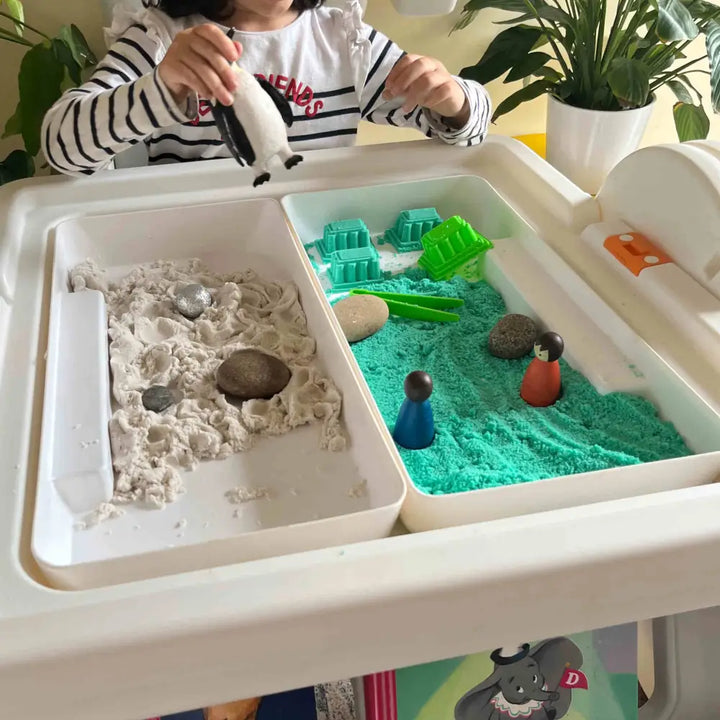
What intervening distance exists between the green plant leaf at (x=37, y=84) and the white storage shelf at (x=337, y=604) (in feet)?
2.62

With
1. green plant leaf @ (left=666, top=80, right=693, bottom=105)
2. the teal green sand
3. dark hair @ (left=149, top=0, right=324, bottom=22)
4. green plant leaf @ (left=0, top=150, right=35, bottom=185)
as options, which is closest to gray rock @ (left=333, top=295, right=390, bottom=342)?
the teal green sand

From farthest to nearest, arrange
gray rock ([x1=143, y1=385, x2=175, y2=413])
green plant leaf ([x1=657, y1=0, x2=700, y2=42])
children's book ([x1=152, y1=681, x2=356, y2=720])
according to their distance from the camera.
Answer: green plant leaf ([x1=657, y1=0, x2=700, y2=42]) → gray rock ([x1=143, y1=385, x2=175, y2=413]) → children's book ([x1=152, y1=681, x2=356, y2=720])

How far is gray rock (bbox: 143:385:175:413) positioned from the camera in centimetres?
63

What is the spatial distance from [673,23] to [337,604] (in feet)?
3.23

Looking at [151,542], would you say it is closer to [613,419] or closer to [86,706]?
[86,706]

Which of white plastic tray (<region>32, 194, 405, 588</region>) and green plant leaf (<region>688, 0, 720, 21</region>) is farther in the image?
green plant leaf (<region>688, 0, 720, 21</region>)

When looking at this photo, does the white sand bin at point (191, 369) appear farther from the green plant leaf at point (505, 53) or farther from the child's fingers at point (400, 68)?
the green plant leaf at point (505, 53)

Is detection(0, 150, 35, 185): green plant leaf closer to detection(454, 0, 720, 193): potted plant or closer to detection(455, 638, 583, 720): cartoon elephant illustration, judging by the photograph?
detection(454, 0, 720, 193): potted plant

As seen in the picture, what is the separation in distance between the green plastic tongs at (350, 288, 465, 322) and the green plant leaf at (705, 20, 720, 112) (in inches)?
25.0

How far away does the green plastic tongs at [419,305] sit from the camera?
0.75m

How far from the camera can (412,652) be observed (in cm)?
43

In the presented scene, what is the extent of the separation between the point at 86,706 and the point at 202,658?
6 cm

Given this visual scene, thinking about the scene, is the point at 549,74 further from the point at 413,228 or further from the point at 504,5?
the point at 413,228

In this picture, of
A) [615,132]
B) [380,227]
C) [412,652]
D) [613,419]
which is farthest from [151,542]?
[615,132]
